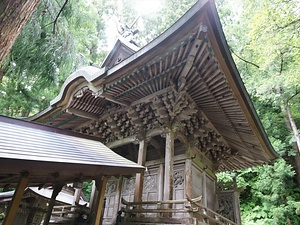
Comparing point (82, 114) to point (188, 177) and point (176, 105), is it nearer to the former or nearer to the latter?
point (176, 105)

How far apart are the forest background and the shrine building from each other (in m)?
0.99

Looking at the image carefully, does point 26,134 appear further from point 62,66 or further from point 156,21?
point 156,21

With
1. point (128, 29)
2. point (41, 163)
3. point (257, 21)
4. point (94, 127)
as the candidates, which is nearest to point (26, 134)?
point (41, 163)

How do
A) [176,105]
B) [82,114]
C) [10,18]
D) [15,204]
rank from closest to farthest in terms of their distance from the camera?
Result: [10,18], [15,204], [176,105], [82,114]

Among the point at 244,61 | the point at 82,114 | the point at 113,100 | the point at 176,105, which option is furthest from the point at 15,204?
the point at 244,61

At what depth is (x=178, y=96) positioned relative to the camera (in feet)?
14.8

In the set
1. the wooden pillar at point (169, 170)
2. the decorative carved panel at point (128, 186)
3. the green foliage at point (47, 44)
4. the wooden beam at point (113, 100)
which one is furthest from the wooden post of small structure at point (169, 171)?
the green foliage at point (47, 44)

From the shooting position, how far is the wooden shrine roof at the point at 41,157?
2.22 meters

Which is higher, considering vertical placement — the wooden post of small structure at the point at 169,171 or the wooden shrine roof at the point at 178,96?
the wooden shrine roof at the point at 178,96

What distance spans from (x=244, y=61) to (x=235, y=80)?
13.4 ft

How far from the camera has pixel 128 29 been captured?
25.2 ft

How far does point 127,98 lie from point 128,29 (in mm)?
3572

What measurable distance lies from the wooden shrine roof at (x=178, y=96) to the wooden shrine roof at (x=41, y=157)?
171cm

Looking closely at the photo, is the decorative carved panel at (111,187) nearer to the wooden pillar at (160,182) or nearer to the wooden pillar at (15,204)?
the wooden pillar at (160,182)
